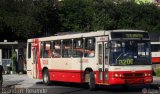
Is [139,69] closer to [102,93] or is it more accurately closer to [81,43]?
[102,93]

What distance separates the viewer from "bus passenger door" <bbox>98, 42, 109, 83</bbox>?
73.3 ft

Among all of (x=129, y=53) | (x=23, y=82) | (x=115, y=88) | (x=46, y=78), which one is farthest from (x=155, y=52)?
(x=129, y=53)

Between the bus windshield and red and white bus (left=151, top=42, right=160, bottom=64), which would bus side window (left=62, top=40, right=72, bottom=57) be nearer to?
the bus windshield

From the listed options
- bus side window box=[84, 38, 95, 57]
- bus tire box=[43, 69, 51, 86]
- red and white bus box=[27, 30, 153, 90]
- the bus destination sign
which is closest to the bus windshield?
red and white bus box=[27, 30, 153, 90]

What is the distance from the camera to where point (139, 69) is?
2209 cm

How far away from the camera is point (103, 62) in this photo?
73.9 ft

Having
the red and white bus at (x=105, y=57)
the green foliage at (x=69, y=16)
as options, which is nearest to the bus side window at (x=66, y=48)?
the red and white bus at (x=105, y=57)

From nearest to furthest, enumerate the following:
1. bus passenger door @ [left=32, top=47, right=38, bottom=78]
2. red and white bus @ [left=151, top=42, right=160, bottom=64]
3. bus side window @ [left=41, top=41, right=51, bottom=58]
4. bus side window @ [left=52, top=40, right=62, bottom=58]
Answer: bus side window @ [left=52, top=40, right=62, bottom=58], bus side window @ [left=41, top=41, right=51, bottom=58], bus passenger door @ [left=32, top=47, right=38, bottom=78], red and white bus @ [left=151, top=42, right=160, bottom=64]

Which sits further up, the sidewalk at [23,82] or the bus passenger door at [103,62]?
the bus passenger door at [103,62]

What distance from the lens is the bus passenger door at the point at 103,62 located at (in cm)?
2233

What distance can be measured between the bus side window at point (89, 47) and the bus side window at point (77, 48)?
1.42 feet

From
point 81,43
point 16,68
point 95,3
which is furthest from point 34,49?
point 95,3

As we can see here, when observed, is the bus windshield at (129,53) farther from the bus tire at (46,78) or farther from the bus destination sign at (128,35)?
the bus tire at (46,78)

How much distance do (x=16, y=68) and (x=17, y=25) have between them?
18.5 meters
